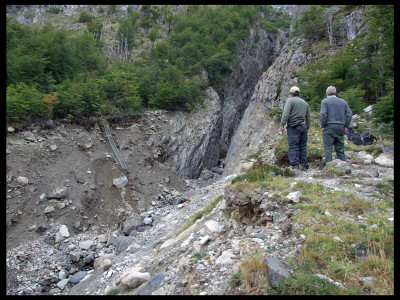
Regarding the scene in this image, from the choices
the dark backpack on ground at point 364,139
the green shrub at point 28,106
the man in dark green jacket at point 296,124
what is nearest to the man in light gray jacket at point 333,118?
the man in dark green jacket at point 296,124

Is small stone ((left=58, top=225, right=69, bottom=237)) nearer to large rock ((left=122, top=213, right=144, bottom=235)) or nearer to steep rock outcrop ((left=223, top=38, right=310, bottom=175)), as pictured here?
large rock ((left=122, top=213, right=144, bottom=235))

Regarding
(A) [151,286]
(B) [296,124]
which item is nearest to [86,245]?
(A) [151,286]

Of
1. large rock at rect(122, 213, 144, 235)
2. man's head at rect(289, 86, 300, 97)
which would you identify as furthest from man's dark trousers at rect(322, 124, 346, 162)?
large rock at rect(122, 213, 144, 235)


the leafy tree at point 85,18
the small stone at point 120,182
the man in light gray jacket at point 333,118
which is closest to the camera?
the man in light gray jacket at point 333,118

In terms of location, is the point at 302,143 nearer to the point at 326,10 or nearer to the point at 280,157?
the point at 280,157

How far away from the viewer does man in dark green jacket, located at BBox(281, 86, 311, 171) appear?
7309 millimetres

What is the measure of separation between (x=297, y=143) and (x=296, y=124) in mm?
550

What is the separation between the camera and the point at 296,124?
7.33 meters

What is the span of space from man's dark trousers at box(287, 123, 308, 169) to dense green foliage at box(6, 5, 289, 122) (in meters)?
7.65

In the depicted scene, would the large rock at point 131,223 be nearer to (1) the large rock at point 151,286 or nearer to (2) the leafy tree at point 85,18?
(1) the large rock at point 151,286

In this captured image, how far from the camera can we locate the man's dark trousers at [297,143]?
7332 mm
